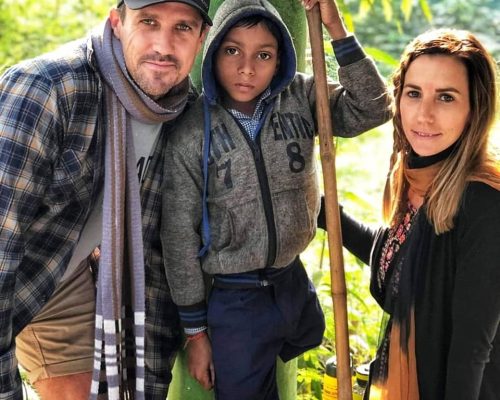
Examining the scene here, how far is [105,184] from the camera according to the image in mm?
2184

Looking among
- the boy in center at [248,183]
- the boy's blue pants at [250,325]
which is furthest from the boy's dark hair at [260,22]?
the boy's blue pants at [250,325]

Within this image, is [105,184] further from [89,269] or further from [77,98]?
[89,269]

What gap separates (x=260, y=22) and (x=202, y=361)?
1202mm

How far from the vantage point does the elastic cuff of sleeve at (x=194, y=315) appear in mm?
2293

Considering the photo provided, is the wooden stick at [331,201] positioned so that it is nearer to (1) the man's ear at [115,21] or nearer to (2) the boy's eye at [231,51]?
(2) the boy's eye at [231,51]

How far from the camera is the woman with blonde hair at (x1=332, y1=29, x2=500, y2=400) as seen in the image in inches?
77.9

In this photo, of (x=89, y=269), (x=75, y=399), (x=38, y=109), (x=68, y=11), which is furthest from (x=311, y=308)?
(x=68, y=11)

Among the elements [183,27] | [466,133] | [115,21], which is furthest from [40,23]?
[466,133]

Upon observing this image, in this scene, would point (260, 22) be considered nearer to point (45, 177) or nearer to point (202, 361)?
point (45, 177)

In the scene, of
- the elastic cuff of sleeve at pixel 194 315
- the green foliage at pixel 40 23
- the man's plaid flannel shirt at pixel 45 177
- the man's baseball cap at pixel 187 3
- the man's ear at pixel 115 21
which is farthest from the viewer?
the green foliage at pixel 40 23

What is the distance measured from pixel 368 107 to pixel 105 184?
0.92m

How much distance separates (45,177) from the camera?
204 cm

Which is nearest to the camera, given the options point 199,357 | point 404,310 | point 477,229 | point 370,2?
point 477,229

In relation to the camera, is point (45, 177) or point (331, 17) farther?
point (331, 17)
